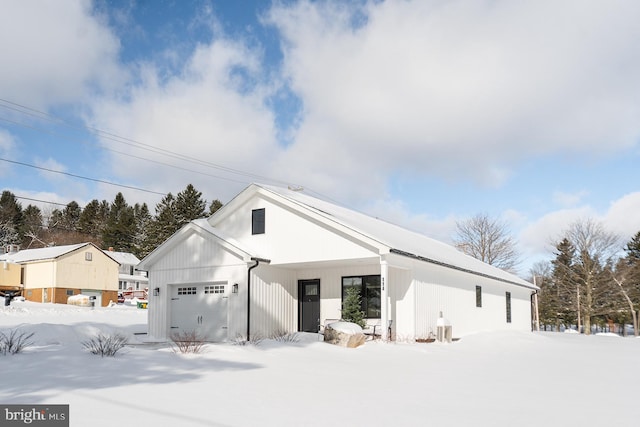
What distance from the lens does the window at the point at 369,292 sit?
20.3 metres

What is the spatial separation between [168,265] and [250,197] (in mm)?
4063

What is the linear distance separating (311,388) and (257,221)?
1239cm

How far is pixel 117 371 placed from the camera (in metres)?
9.34

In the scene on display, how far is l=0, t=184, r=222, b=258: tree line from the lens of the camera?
2689 inches

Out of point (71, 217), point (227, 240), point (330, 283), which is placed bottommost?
point (330, 283)

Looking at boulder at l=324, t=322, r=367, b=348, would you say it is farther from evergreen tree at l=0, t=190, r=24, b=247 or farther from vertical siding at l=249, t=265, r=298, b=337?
evergreen tree at l=0, t=190, r=24, b=247

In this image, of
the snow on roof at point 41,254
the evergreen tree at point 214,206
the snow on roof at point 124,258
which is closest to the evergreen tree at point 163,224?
the snow on roof at point 124,258

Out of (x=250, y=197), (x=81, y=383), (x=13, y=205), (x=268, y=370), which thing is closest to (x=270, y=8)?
(x=250, y=197)

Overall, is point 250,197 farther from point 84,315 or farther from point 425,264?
point 84,315

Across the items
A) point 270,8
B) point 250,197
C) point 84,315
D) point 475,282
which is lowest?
point 84,315

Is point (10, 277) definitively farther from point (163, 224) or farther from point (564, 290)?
point (564, 290)

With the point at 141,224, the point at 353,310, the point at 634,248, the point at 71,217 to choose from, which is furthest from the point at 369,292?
the point at 71,217

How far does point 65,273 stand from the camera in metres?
48.3

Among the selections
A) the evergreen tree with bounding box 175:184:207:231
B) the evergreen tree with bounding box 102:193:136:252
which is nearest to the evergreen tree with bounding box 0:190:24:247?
A: the evergreen tree with bounding box 102:193:136:252
